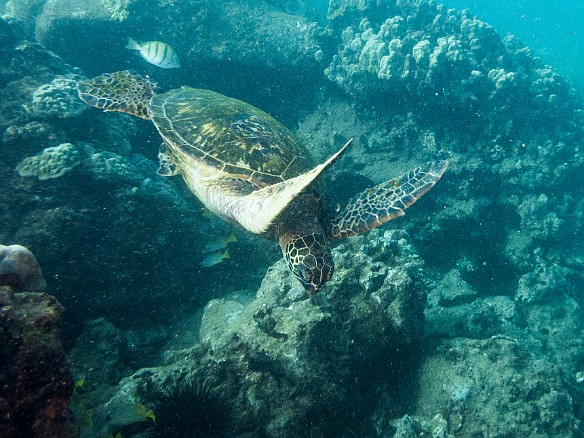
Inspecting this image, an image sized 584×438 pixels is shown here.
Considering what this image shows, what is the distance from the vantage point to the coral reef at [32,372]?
176 centimetres

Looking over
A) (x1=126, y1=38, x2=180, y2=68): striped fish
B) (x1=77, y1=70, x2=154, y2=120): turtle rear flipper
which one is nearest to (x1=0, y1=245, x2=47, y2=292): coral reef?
(x1=77, y1=70, x2=154, y2=120): turtle rear flipper

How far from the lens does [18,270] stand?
267cm

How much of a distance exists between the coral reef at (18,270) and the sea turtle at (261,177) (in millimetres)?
1921

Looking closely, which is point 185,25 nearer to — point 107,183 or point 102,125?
point 102,125

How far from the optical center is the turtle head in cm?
305

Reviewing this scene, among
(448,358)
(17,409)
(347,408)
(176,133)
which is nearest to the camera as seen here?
(17,409)

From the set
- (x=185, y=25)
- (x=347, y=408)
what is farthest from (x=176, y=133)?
(x=185, y=25)

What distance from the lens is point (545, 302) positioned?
7.41 metres

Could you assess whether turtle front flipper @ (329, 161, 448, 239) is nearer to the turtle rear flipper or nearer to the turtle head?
the turtle head

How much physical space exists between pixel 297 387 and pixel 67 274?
411 centimetres

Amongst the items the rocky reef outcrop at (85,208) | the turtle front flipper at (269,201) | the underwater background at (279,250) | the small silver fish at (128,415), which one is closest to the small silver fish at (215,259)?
the underwater background at (279,250)

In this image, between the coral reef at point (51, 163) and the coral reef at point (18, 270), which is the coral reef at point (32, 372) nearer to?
the coral reef at point (18, 270)

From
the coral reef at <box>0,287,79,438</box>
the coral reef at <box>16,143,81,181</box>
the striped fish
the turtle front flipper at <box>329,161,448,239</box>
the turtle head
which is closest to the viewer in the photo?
the coral reef at <box>0,287,79,438</box>

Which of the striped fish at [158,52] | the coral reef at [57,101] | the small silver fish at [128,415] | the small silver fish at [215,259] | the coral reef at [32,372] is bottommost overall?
the small silver fish at [215,259]
